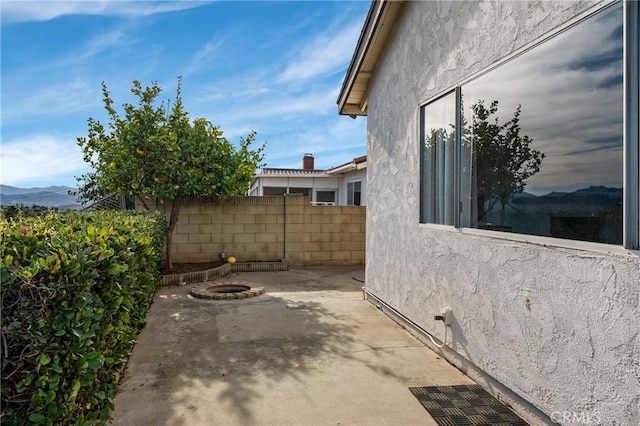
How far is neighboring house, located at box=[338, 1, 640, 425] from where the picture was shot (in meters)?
2.44

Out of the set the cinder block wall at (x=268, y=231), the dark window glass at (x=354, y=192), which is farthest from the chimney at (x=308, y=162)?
the cinder block wall at (x=268, y=231)

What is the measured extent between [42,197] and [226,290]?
6.11 meters

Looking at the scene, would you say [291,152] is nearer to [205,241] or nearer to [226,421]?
[205,241]

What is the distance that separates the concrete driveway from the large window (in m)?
1.84

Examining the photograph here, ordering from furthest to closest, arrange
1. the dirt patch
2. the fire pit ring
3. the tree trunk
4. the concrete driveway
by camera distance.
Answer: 1. the tree trunk
2. the dirt patch
3. the fire pit ring
4. the concrete driveway

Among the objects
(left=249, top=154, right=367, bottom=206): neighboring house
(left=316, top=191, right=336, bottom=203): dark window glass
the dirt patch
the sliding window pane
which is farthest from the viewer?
(left=316, top=191, right=336, bottom=203): dark window glass

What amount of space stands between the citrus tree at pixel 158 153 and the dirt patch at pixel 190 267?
274 millimetres

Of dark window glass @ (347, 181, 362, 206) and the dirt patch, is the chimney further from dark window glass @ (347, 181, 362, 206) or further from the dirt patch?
the dirt patch

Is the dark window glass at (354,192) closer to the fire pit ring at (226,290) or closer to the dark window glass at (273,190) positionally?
the dark window glass at (273,190)

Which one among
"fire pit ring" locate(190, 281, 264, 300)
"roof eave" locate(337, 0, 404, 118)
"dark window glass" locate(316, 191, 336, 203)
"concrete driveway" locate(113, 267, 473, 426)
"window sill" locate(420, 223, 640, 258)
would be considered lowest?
"concrete driveway" locate(113, 267, 473, 426)

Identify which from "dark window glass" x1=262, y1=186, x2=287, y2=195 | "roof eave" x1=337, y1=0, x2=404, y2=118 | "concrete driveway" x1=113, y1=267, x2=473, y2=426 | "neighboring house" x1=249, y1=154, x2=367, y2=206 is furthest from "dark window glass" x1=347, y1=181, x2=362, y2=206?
"concrete driveway" x1=113, y1=267, x2=473, y2=426

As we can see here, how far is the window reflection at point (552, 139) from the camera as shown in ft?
8.55

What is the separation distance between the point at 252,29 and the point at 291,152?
15936 mm

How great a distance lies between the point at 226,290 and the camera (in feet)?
27.6
